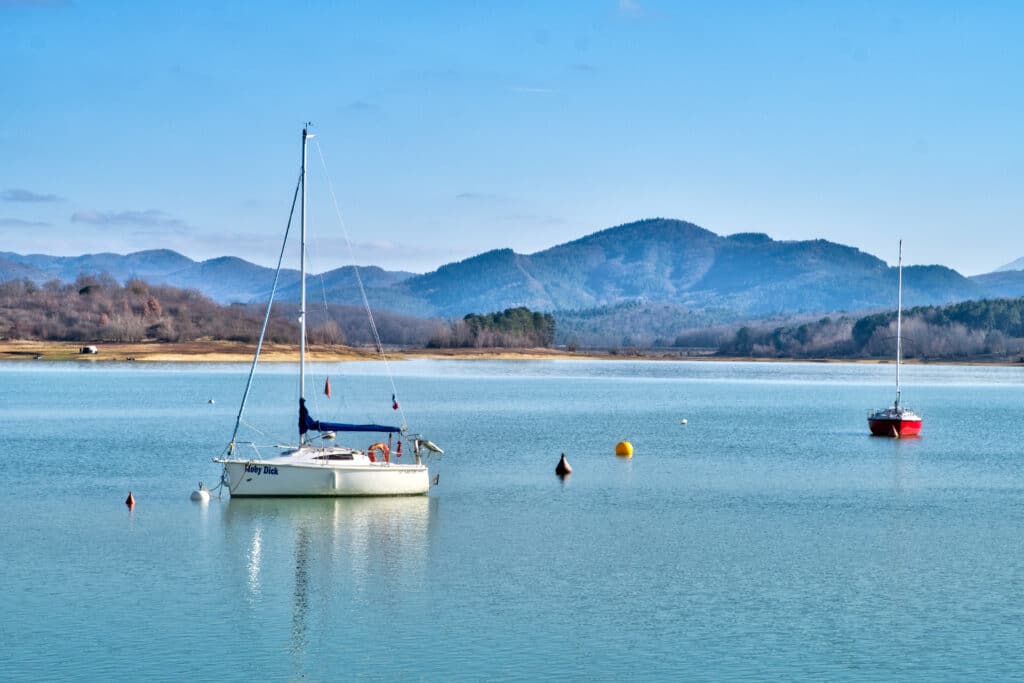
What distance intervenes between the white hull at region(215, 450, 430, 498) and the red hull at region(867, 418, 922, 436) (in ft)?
113

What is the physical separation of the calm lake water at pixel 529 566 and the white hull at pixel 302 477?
0.50 meters

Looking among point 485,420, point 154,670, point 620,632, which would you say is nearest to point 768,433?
point 485,420

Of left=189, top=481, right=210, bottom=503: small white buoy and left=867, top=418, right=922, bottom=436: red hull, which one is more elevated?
left=867, top=418, right=922, bottom=436: red hull

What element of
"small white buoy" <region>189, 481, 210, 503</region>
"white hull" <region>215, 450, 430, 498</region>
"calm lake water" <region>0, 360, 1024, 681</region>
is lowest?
"calm lake water" <region>0, 360, 1024, 681</region>

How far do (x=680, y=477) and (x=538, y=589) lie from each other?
19.8 metres

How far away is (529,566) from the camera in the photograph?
2775 centimetres

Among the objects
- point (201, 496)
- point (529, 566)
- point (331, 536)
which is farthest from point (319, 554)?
point (201, 496)

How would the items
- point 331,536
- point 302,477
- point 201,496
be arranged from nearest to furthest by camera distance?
point 331,536, point 302,477, point 201,496

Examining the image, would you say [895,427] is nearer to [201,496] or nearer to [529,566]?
[201,496]

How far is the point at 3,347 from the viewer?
169 metres

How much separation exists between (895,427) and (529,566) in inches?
1530

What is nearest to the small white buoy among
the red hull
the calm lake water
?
the calm lake water

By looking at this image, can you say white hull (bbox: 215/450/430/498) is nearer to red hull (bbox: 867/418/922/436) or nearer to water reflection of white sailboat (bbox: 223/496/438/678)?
water reflection of white sailboat (bbox: 223/496/438/678)

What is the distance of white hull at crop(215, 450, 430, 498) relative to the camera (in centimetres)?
3441
